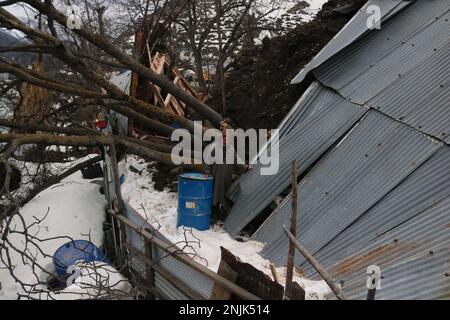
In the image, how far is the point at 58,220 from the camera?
7.29 m

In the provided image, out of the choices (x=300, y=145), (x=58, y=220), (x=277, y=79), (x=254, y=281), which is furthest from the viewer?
(x=277, y=79)

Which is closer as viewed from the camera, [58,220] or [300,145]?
[300,145]

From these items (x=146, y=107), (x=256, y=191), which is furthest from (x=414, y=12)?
(x=146, y=107)

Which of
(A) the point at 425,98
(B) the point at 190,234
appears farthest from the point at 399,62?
(B) the point at 190,234

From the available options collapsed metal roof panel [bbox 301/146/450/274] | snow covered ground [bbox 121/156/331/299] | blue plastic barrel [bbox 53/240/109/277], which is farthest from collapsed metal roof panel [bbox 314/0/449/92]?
blue plastic barrel [bbox 53/240/109/277]

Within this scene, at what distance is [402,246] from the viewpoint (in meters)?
3.47

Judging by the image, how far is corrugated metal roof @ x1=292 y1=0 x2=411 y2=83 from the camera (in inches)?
236

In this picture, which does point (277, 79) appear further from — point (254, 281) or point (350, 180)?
point (254, 281)

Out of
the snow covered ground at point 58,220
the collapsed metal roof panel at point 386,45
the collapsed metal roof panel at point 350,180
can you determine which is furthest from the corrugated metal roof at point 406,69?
the snow covered ground at point 58,220

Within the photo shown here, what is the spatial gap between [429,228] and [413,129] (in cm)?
125

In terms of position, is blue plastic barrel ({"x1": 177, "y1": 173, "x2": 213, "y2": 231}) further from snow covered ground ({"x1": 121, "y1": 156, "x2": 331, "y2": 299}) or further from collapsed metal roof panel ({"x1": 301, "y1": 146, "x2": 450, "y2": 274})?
collapsed metal roof panel ({"x1": 301, "y1": 146, "x2": 450, "y2": 274})

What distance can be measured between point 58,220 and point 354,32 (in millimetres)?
6015
